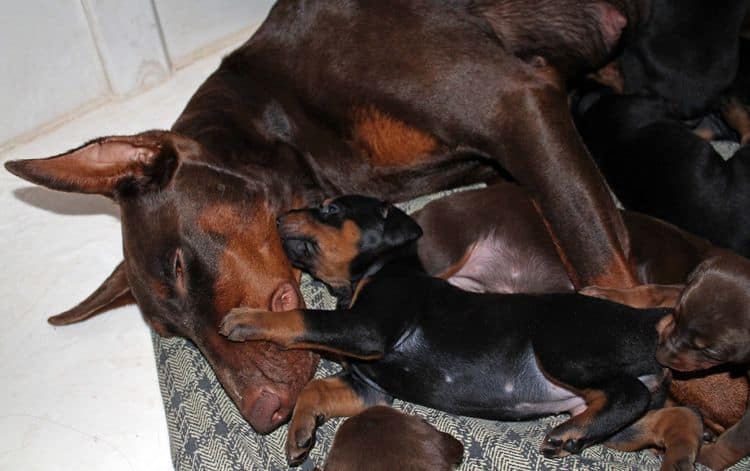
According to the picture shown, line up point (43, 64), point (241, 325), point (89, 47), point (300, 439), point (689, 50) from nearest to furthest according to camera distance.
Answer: point (241, 325) < point (300, 439) < point (689, 50) < point (43, 64) < point (89, 47)

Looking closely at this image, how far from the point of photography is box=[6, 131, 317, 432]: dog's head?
9.95 ft

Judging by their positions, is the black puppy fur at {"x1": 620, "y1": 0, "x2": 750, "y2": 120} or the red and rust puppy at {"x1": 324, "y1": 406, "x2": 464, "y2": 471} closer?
the red and rust puppy at {"x1": 324, "y1": 406, "x2": 464, "y2": 471}

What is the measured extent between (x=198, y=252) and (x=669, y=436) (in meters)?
1.68

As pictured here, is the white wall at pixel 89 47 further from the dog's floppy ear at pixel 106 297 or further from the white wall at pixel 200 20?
the dog's floppy ear at pixel 106 297

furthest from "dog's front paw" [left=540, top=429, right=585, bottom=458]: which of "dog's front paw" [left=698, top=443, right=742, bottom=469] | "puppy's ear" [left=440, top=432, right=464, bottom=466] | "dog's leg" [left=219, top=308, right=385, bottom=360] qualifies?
"dog's leg" [left=219, top=308, right=385, bottom=360]

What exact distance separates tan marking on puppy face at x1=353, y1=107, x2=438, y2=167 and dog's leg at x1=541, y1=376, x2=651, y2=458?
3.71 ft

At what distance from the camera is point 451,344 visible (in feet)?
10.0

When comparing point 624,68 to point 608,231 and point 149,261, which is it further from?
point 149,261

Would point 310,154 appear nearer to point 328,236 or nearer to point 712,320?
point 328,236

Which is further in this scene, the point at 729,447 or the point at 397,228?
the point at 397,228

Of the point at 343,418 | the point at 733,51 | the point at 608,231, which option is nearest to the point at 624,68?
the point at 733,51

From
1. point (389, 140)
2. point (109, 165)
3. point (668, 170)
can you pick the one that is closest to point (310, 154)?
point (389, 140)

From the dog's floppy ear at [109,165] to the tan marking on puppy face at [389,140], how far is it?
0.66 metres

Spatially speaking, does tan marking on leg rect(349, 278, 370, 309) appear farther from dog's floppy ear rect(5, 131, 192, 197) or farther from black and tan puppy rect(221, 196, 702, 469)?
dog's floppy ear rect(5, 131, 192, 197)
